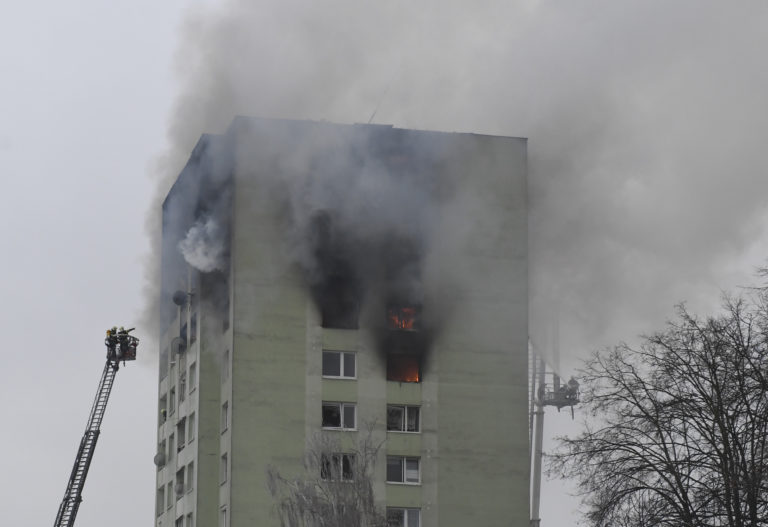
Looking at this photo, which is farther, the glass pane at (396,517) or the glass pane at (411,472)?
the glass pane at (411,472)

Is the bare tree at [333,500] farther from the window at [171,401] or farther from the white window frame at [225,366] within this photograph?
the window at [171,401]

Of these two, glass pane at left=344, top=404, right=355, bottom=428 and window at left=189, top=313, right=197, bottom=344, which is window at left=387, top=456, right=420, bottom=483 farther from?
window at left=189, top=313, right=197, bottom=344

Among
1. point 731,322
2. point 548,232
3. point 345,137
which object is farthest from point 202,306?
point 731,322

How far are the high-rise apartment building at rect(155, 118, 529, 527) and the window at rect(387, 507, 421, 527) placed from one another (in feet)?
0.23

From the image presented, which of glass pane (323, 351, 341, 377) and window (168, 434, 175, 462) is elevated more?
glass pane (323, 351, 341, 377)

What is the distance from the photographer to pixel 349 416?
7038 cm

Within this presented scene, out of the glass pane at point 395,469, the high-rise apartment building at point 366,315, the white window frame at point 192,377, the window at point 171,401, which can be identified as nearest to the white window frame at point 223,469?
the high-rise apartment building at point 366,315

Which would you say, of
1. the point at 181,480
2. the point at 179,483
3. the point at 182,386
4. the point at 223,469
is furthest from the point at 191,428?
the point at 223,469

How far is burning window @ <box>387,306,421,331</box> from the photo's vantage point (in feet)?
236

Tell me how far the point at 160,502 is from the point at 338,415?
1787 centimetres

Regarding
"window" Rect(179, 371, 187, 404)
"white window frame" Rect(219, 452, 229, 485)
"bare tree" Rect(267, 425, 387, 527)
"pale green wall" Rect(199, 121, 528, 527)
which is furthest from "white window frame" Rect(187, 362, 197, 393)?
"bare tree" Rect(267, 425, 387, 527)

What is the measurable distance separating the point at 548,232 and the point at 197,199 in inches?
642

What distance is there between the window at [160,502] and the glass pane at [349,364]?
56.2 feet

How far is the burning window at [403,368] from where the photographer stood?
7150 cm
